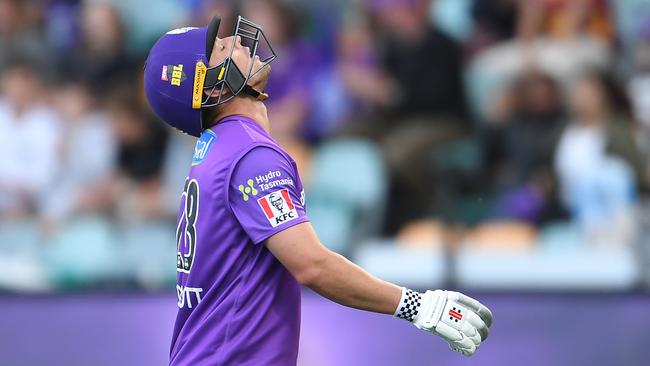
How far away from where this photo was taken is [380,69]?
7820 mm

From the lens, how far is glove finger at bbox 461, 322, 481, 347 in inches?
131

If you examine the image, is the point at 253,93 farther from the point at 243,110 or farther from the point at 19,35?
the point at 19,35

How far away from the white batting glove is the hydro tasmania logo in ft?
1.42

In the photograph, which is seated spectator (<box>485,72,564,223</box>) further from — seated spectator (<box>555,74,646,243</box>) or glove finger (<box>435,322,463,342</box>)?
glove finger (<box>435,322,463,342</box>)

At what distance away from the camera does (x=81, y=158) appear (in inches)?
305

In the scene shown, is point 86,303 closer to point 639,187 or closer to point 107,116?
point 107,116

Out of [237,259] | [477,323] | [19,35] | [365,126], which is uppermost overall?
[365,126]

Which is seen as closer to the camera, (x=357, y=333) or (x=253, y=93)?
(x=253, y=93)

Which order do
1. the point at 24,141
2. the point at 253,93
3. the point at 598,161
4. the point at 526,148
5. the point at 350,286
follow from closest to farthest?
the point at 350,286 < the point at 253,93 < the point at 598,161 < the point at 526,148 < the point at 24,141

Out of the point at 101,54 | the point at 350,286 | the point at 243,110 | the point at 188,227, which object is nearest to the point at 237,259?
the point at 188,227

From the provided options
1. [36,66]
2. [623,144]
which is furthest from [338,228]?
[36,66]

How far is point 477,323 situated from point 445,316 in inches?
4.6

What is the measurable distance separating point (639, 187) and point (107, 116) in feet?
12.6

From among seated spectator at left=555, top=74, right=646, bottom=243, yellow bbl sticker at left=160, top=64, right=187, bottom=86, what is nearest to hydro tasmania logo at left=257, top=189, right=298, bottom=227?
yellow bbl sticker at left=160, top=64, right=187, bottom=86
